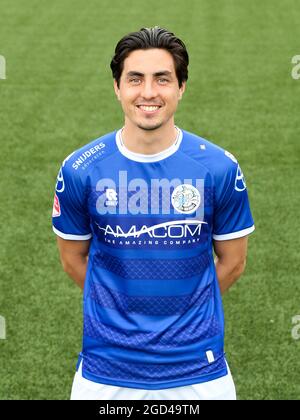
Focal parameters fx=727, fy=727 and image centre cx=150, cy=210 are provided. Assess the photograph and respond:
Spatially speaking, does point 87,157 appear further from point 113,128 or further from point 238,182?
point 113,128

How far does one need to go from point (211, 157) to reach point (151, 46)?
543 mm

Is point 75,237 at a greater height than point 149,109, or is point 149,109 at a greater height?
point 149,109

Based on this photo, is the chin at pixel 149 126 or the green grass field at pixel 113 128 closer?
the chin at pixel 149 126

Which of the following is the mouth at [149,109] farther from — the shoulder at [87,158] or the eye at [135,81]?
the shoulder at [87,158]

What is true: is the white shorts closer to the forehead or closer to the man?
the man

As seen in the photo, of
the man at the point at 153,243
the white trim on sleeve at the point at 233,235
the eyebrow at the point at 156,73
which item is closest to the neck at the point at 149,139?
the man at the point at 153,243

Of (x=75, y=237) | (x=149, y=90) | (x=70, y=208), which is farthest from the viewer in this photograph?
(x=75, y=237)

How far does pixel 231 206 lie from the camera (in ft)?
10.8

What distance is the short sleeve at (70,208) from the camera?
128 inches

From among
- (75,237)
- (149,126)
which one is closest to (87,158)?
(149,126)

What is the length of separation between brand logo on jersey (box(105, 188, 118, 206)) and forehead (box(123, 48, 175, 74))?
0.52 metres

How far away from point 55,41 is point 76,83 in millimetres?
3674

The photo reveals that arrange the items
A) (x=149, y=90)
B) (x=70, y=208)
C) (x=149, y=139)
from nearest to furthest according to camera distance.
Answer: (x=149, y=90)
(x=149, y=139)
(x=70, y=208)

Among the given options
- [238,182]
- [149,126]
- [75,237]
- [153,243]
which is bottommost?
[75,237]
